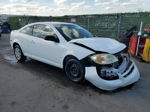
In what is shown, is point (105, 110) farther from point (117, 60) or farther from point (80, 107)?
point (117, 60)

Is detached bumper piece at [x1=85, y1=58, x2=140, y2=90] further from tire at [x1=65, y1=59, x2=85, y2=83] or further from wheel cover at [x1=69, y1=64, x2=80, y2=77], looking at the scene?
wheel cover at [x1=69, y1=64, x2=80, y2=77]

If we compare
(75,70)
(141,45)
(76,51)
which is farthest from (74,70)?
(141,45)

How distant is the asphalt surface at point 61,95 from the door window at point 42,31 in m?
1.19

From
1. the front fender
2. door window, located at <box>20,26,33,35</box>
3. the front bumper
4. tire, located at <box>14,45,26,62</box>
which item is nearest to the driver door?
door window, located at <box>20,26,33,35</box>

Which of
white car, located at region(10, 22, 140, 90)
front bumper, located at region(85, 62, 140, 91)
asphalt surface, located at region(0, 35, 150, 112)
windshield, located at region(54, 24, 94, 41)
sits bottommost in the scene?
asphalt surface, located at region(0, 35, 150, 112)

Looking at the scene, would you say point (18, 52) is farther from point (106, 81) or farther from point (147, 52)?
point (147, 52)

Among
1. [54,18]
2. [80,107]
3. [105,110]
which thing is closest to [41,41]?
[80,107]

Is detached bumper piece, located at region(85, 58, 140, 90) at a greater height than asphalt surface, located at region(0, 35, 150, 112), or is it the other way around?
detached bumper piece, located at region(85, 58, 140, 90)

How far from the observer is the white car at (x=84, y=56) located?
3.31 metres

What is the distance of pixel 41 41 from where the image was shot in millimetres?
4512

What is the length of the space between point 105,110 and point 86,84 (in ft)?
3.64

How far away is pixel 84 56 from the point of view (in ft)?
11.3

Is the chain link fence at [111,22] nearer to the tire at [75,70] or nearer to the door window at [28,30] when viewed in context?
the door window at [28,30]

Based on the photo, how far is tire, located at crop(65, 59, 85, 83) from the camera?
11.6 feet
